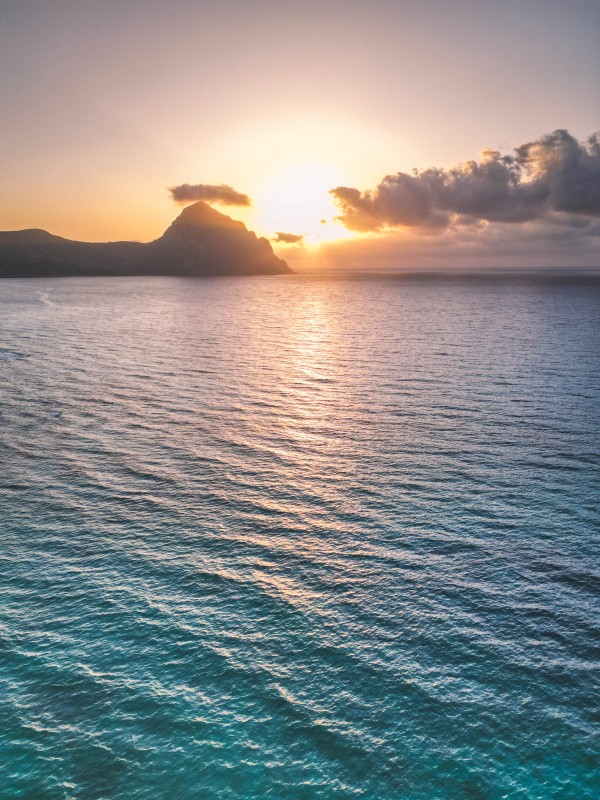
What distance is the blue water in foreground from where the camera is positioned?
18.3 meters

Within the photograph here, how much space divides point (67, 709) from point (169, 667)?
3.69 m

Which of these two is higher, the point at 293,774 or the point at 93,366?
the point at 93,366

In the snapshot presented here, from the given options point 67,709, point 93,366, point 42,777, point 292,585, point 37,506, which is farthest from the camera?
point 93,366

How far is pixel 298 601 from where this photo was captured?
1005 inches

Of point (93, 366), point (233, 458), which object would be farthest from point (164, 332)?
point (233, 458)

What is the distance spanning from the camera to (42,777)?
17656mm

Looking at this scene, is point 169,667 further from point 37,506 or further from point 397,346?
point 397,346

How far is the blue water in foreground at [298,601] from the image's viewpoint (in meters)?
18.3

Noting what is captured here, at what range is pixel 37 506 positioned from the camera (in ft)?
112

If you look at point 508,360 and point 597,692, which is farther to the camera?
point 508,360

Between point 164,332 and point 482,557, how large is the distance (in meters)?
102

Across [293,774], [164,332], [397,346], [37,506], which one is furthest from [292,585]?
[164,332]

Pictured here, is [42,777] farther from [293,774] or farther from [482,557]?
[482,557]

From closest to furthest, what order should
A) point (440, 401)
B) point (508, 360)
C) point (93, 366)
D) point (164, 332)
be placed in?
point (440, 401) → point (93, 366) → point (508, 360) → point (164, 332)
